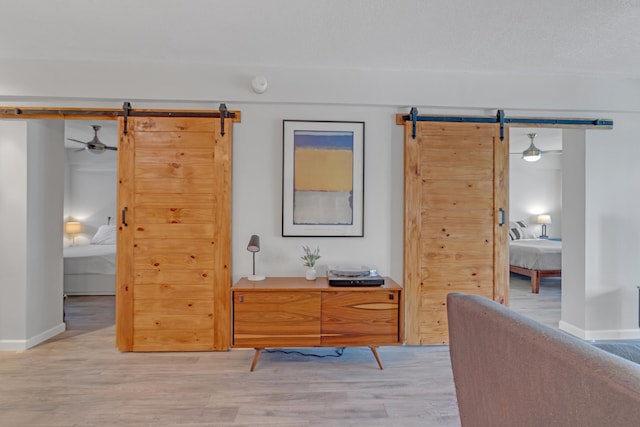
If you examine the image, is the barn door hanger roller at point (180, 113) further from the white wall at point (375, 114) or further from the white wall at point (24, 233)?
the white wall at point (24, 233)

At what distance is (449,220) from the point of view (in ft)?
9.53

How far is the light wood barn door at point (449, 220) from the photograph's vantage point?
2881 millimetres

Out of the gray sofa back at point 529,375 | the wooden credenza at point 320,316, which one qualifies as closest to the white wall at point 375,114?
the wooden credenza at point 320,316

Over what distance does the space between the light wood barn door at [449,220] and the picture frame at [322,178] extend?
0.44 meters

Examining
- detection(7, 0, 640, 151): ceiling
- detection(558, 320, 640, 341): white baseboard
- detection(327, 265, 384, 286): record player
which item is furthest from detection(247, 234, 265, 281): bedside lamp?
detection(558, 320, 640, 341): white baseboard

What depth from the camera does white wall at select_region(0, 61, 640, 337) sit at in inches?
109

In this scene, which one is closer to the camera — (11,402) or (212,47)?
(11,402)

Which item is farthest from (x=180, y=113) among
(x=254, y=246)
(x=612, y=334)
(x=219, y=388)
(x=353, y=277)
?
(x=612, y=334)

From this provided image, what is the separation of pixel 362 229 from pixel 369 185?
39cm

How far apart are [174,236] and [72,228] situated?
489cm

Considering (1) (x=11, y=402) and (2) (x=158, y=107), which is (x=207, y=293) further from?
(2) (x=158, y=107)

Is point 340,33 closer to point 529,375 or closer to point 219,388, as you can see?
point 529,375

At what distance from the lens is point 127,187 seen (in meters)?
2.74

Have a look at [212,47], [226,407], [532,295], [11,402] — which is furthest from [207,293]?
[532,295]
